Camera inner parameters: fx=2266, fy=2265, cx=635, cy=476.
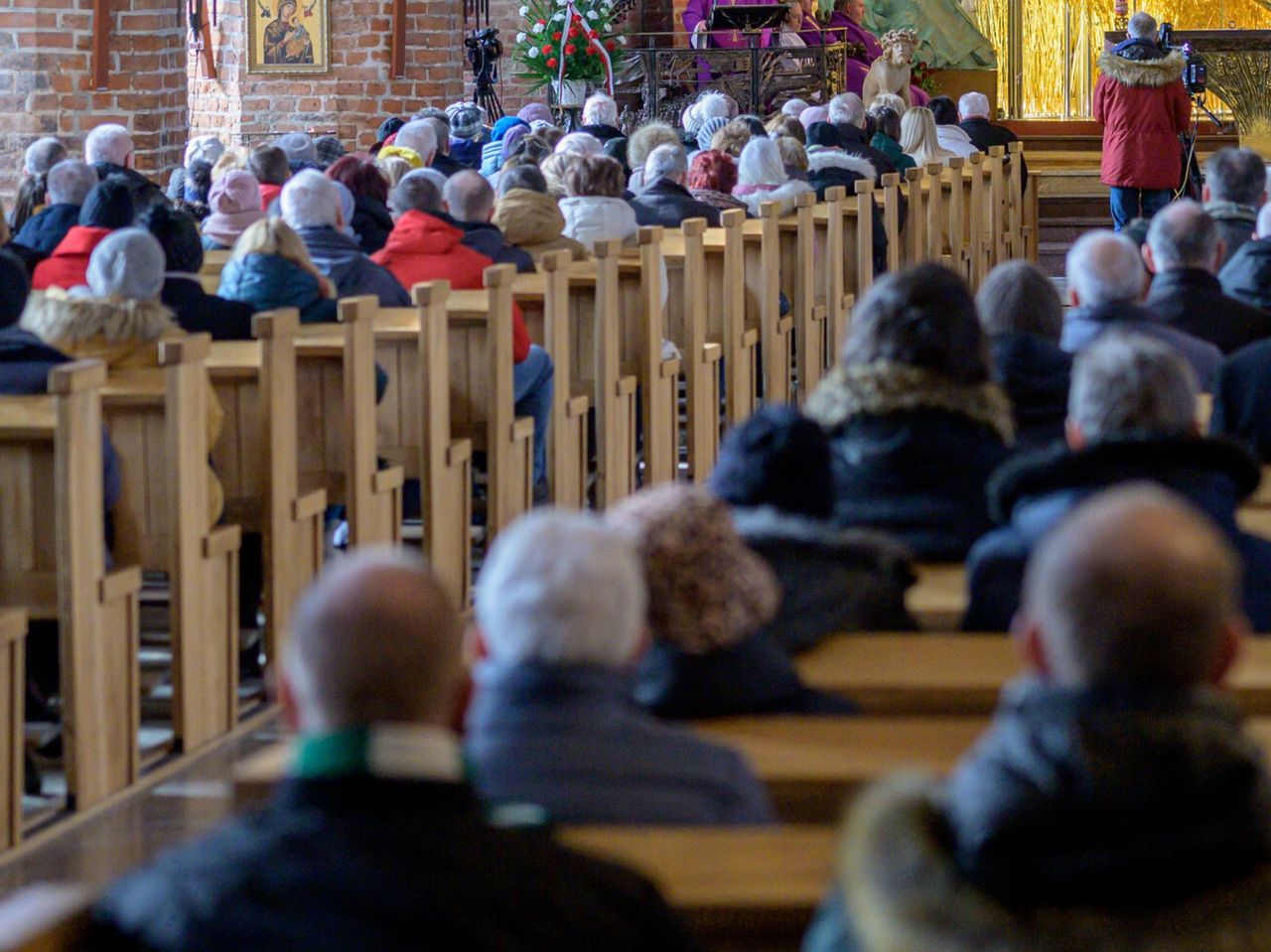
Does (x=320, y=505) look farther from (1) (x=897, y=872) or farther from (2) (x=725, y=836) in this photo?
(1) (x=897, y=872)

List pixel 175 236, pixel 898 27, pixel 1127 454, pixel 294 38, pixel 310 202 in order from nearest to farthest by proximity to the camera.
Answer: pixel 1127 454
pixel 175 236
pixel 310 202
pixel 294 38
pixel 898 27

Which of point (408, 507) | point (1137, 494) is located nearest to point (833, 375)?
point (1137, 494)

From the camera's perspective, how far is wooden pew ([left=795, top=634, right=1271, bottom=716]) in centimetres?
317

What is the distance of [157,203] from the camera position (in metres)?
7.34

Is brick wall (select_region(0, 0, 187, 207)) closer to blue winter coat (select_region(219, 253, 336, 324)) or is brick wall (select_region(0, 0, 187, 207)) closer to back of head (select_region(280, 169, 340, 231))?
back of head (select_region(280, 169, 340, 231))

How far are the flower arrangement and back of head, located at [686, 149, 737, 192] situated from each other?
6.04m

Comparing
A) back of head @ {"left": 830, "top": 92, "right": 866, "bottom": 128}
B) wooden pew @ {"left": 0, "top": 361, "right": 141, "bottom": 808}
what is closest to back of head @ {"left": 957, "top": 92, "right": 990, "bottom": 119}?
back of head @ {"left": 830, "top": 92, "right": 866, "bottom": 128}

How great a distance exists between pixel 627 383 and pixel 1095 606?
5.72m

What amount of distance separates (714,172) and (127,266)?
17.3ft

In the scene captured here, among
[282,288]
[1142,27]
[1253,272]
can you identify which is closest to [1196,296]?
[1253,272]

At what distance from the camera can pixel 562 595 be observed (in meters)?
2.49

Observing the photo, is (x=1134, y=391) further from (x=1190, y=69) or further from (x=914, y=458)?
(x=1190, y=69)

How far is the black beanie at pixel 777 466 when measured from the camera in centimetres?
374

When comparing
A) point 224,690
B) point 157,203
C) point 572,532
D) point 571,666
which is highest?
point 157,203
